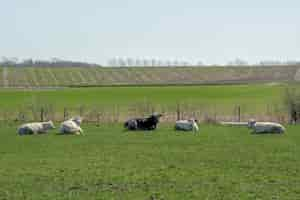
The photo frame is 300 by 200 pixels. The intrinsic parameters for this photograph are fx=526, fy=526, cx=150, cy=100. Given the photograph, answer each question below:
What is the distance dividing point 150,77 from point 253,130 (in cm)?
8908

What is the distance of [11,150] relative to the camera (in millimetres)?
19812

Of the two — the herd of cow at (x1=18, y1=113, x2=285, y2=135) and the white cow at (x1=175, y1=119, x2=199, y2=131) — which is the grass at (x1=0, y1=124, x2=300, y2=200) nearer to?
the herd of cow at (x1=18, y1=113, x2=285, y2=135)

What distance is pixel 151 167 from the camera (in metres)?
15.3

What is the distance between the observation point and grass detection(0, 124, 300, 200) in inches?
466

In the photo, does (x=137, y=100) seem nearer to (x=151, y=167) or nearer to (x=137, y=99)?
A: (x=137, y=99)

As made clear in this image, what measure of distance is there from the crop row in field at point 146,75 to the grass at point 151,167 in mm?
77293

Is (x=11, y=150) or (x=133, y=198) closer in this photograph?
(x=133, y=198)

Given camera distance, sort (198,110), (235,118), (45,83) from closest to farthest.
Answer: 1. (235,118)
2. (198,110)
3. (45,83)

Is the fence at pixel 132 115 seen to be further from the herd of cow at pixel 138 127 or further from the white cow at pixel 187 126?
the white cow at pixel 187 126

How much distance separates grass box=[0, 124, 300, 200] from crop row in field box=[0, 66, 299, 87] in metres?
77.3

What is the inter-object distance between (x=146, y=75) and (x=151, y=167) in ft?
339

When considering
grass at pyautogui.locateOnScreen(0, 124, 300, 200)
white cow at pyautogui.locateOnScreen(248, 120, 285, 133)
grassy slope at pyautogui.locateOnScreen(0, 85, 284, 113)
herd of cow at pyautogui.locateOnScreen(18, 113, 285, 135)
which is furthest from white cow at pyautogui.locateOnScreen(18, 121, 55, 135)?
grassy slope at pyautogui.locateOnScreen(0, 85, 284, 113)

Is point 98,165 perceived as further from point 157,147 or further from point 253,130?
point 253,130

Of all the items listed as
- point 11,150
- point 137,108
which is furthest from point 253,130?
point 137,108
